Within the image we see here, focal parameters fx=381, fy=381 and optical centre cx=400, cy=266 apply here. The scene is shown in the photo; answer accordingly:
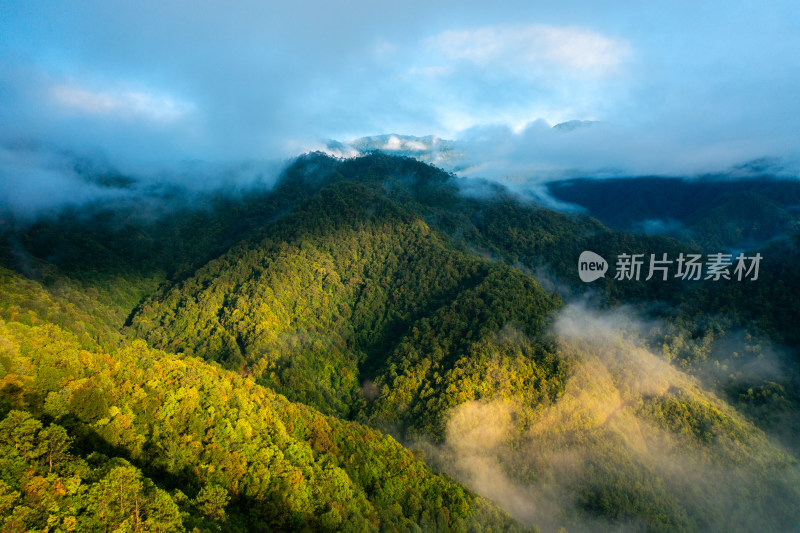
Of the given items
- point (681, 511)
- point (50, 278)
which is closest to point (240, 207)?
point (50, 278)

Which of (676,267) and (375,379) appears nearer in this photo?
(375,379)

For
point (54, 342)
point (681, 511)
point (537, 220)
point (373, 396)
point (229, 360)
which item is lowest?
point (681, 511)

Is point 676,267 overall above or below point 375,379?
above

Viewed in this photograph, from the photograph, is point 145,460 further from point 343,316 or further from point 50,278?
point 50,278

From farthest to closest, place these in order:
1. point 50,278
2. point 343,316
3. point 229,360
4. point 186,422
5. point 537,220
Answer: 1. point 537,220
2. point 343,316
3. point 50,278
4. point 229,360
5. point 186,422

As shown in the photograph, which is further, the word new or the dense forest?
the word new

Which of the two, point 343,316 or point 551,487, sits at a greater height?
point 343,316

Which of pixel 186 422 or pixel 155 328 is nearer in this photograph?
pixel 186 422

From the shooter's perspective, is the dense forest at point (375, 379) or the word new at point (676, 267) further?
the word new at point (676, 267)
